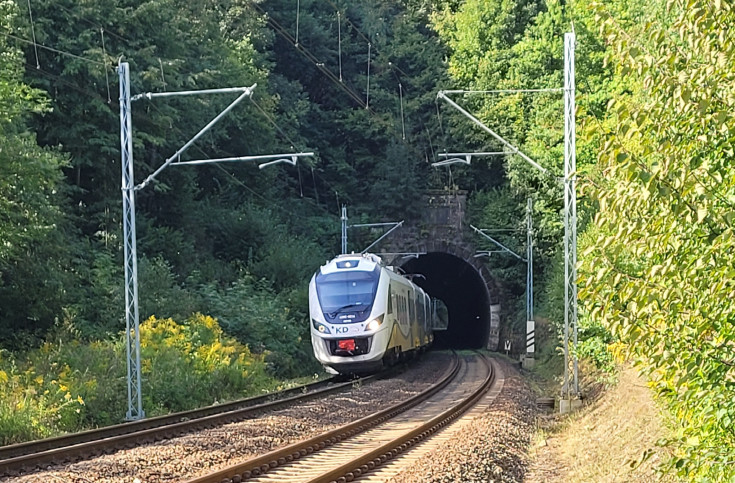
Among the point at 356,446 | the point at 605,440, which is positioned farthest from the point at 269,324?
the point at 605,440

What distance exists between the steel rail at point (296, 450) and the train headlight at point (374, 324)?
437cm

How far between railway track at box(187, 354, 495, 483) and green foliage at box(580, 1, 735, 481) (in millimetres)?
5283

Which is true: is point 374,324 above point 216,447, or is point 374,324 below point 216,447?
below

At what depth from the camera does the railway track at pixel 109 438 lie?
12.2 m

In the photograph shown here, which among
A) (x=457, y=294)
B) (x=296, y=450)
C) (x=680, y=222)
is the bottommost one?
(x=457, y=294)

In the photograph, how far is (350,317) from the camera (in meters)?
25.7

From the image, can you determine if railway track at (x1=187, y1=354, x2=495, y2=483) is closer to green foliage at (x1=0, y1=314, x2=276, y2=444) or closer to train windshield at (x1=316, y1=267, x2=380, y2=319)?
train windshield at (x1=316, y1=267, x2=380, y2=319)

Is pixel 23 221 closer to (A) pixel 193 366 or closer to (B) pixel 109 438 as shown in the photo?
(A) pixel 193 366

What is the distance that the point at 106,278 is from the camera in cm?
2764

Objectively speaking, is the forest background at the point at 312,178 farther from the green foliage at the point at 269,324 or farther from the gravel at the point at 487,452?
the gravel at the point at 487,452

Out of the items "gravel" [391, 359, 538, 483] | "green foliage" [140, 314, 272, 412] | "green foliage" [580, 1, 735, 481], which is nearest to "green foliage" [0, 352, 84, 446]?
"green foliage" [140, 314, 272, 412]

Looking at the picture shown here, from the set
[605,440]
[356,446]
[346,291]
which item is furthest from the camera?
[346,291]

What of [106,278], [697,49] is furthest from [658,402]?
[106,278]

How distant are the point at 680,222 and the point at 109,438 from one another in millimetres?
10703
